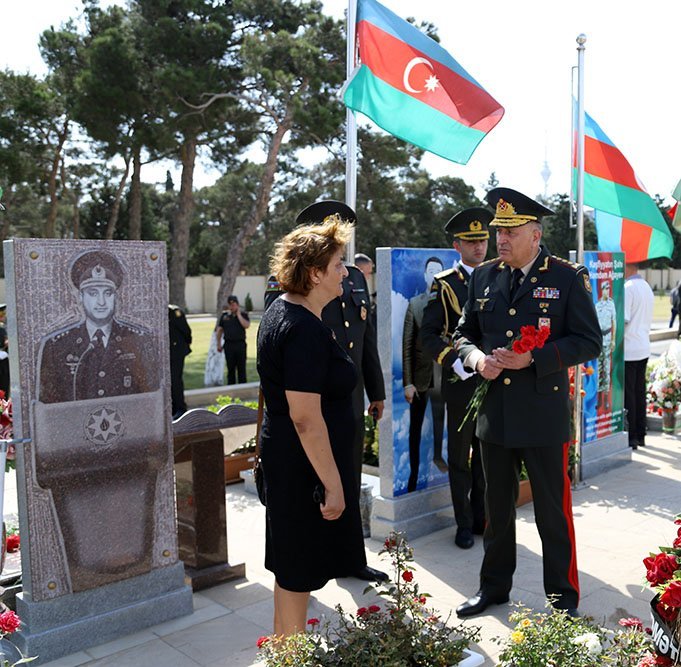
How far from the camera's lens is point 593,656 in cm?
228

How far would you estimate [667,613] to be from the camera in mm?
2312

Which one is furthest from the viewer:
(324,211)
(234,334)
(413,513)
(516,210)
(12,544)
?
(234,334)

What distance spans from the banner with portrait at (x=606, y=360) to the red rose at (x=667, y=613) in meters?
4.05

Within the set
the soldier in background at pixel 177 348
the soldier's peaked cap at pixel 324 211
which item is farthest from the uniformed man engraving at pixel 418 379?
the soldier in background at pixel 177 348

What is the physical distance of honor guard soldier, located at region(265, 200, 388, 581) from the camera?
4.10 metres

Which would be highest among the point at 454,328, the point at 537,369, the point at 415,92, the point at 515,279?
the point at 415,92

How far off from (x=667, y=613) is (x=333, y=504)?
45.5 inches

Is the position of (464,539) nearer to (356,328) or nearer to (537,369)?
(356,328)

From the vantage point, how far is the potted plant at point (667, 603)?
218cm

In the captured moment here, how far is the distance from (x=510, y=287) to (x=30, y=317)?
2260 mm

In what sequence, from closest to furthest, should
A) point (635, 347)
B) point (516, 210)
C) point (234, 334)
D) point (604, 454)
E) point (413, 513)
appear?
point (516, 210) < point (413, 513) < point (604, 454) < point (635, 347) < point (234, 334)

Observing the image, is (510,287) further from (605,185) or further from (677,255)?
(677,255)

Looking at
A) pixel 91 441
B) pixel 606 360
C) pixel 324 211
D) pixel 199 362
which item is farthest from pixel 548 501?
pixel 199 362

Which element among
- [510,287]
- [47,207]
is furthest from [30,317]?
[47,207]
